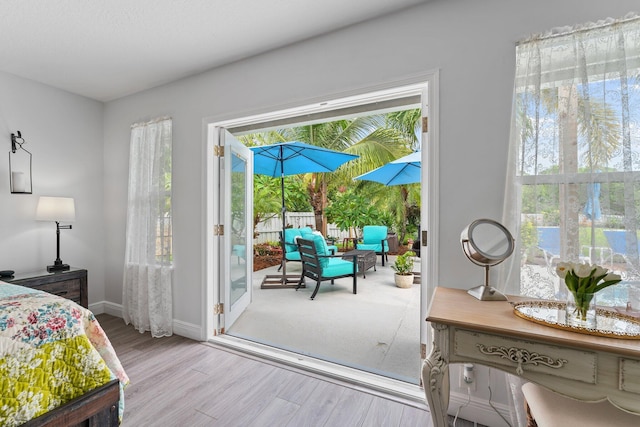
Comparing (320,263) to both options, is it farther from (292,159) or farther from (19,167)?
(19,167)

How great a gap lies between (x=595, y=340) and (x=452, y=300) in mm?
520

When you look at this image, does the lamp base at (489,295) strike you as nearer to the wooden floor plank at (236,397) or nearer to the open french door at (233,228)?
the wooden floor plank at (236,397)

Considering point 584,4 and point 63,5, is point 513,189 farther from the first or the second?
point 63,5

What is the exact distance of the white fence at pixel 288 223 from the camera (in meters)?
7.23

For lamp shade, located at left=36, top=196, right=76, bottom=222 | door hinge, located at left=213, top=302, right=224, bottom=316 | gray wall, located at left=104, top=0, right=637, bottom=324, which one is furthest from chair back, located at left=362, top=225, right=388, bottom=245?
lamp shade, located at left=36, top=196, right=76, bottom=222

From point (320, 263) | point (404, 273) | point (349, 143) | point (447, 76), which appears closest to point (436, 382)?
point (447, 76)

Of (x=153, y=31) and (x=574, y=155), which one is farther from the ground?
(x=153, y=31)

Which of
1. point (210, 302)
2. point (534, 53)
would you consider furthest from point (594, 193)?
point (210, 302)

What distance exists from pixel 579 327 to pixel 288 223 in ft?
23.8

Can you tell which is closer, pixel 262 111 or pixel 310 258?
pixel 262 111

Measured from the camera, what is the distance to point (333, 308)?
3.80 meters

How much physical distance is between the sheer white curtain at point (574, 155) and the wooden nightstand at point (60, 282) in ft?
11.9

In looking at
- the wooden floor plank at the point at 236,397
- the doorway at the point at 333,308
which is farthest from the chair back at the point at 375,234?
the wooden floor plank at the point at 236,397

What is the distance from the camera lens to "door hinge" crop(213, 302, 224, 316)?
283 cm
